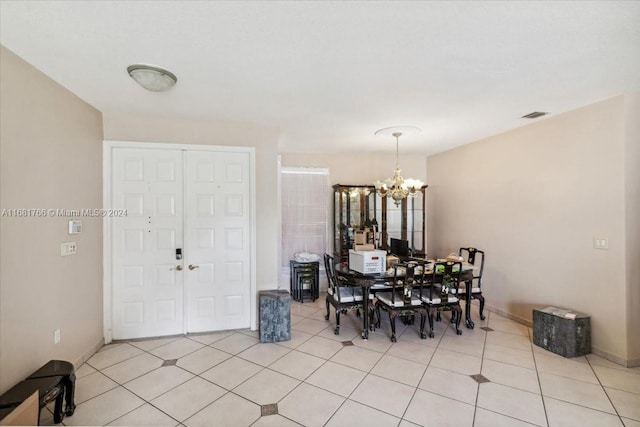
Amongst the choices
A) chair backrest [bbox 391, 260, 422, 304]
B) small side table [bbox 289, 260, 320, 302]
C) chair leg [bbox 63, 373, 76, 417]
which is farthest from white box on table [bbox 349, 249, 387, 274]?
chair leg [bbox 63, 373, 76, 417]

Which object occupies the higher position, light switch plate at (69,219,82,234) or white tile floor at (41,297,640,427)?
light switch plate at (69,219,82,234)

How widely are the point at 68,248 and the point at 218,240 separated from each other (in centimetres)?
138

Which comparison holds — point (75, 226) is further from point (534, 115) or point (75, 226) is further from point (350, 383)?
point (534, 115)

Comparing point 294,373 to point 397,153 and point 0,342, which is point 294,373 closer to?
point 0,342

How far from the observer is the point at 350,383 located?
251cm

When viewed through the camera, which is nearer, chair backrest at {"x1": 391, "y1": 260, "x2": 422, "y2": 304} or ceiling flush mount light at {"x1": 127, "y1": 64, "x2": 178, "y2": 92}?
ceiling flush mount light at {"x1": 127, "y1": 64, "x2": 178, "y2": 92}

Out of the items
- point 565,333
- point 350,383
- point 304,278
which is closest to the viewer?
point 350,383

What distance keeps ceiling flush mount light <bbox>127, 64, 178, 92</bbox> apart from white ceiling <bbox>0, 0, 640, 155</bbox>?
3.2 inches

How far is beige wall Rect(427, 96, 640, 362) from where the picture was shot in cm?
283

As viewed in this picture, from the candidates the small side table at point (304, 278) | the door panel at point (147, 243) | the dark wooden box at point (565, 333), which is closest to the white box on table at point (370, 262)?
the small side table at point (304, 278)

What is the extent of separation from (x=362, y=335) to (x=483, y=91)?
9.34 ft

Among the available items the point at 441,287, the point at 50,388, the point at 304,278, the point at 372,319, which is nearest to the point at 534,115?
the point at 441,287

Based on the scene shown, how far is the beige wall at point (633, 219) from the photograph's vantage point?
2752 mm

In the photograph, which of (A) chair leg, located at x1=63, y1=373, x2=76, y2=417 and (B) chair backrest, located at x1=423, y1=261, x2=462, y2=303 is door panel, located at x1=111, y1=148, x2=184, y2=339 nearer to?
(A) chair leg, located at x1=63, y1=373, x2=76, y2=417
